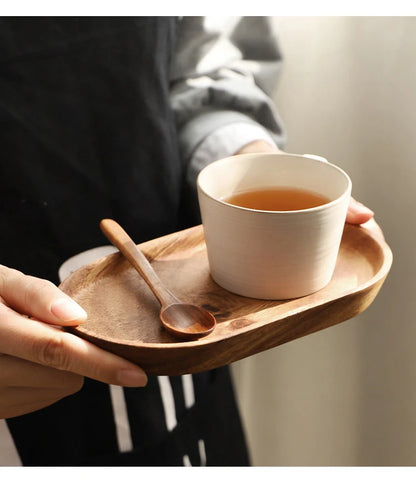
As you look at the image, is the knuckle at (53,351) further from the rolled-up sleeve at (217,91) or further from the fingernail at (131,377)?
the rolled-up sleeve at (217,91)

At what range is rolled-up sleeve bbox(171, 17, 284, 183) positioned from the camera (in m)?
0.80

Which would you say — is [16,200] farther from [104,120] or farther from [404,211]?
[404,211]

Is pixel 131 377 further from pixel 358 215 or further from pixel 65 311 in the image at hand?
pixel 358 215

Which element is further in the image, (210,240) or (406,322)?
(406,322)

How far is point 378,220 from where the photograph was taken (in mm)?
979

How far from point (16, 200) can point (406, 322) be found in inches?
25.3

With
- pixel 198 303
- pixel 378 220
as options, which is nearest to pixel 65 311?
pixel 198 303

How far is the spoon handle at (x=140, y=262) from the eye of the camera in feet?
1.72

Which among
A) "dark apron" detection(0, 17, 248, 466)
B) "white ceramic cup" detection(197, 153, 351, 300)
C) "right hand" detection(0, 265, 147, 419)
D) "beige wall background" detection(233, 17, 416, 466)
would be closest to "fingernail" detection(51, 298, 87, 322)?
"right hand" detection(0, 265, 147, 419)

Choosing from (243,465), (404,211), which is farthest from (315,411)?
(404,211)

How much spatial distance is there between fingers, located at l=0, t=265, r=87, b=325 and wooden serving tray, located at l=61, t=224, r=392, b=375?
0.06 ft

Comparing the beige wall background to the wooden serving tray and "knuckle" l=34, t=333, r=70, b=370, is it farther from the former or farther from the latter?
"knuckle" l=34, t=333, r=70, b=370

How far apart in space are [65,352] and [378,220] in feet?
2.16

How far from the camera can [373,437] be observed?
108 cm
